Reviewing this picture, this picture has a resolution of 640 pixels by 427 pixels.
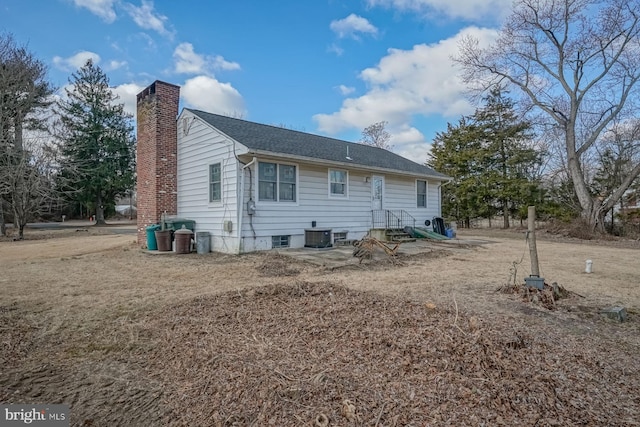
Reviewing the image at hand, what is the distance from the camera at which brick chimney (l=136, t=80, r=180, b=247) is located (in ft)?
35.5

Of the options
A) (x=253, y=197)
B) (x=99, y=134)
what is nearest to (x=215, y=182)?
(x=253, y=197)

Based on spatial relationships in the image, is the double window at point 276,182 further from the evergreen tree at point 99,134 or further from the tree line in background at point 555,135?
the evergreen tree at point 99,134

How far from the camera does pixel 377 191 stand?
1322 centimetres

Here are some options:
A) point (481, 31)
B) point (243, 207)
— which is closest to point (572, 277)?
point (243, 207)

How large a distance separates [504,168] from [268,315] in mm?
23586

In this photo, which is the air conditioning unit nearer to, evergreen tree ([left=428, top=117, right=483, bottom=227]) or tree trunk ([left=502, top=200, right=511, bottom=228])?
evergreen tree ([left=428, top=117, right=483, bottom=227])

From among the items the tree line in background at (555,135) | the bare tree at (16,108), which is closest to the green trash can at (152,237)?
the bare tree at (16,108)

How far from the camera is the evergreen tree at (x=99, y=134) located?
28.7m

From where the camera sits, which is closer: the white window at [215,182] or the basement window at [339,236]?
the white window at [215,182]

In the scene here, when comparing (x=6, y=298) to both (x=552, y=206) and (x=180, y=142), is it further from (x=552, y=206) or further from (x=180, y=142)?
→ (x=552, y=206)

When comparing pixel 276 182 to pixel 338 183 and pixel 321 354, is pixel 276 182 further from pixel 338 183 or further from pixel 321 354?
pixel 321 354

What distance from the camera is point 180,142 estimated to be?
37.2 ft

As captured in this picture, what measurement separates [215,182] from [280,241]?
2622mm

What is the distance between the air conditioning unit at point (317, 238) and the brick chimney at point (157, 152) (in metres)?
4.62
